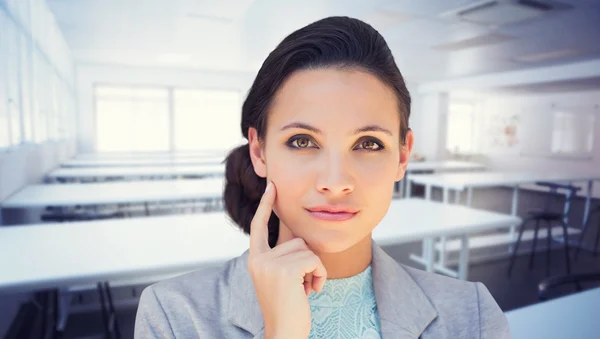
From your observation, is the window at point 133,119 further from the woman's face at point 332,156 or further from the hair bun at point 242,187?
the woman's face at point 332,156

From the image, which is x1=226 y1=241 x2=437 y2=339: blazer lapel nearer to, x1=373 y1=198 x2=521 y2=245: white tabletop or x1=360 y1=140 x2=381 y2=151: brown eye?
x1=360 y1=140 x2=381 y2=151: brown eye

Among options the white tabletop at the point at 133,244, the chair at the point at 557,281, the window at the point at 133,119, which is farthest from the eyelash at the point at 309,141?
the window at the point at 133,119

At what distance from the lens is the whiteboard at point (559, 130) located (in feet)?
31.4

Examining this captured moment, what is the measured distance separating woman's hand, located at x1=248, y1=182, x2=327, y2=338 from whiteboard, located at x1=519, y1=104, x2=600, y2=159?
11.0 metres

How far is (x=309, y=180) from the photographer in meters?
0.78

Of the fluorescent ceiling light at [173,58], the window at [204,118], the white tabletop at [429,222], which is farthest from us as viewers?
the window at [204,118]

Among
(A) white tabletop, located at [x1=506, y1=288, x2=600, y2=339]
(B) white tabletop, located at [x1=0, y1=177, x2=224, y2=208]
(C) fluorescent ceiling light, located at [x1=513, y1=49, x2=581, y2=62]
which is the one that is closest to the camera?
(A) white tabletop, located at [x1=506, y1=288, x2=600, y2=339]

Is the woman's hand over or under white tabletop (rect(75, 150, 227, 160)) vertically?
over

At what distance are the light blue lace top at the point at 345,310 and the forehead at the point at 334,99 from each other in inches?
14.9

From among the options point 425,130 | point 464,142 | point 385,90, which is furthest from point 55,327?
point 464,142

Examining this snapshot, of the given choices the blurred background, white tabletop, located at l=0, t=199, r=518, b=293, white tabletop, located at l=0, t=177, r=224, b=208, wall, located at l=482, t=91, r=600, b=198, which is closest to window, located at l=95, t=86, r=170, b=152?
the blurred background

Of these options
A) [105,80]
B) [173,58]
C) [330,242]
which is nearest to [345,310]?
[330,242]

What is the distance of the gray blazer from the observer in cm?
81

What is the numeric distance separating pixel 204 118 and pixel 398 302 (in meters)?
10.6
